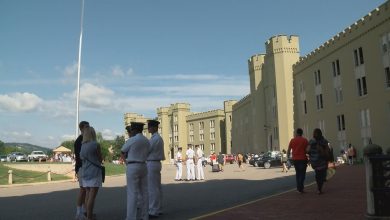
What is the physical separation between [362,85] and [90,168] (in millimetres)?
34050

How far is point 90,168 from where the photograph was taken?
28.5 ft

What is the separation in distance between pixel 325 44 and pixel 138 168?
133 feet

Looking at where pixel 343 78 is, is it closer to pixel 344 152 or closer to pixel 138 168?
pixel 344 152

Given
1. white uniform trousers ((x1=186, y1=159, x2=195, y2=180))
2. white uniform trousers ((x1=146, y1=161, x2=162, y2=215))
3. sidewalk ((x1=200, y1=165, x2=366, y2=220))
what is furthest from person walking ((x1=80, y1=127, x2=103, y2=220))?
white uniform trousers ((x1=186, y1=159, x2=195, y2=180))

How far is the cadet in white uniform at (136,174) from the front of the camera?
27.0 ft

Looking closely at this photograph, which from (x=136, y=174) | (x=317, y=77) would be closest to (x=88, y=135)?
(x=136, y=174)

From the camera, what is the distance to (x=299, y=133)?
12820 millimetres

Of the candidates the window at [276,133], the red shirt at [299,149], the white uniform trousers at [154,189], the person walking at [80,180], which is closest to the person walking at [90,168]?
the person walking at [80,180]

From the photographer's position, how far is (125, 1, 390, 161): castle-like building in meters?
35.4

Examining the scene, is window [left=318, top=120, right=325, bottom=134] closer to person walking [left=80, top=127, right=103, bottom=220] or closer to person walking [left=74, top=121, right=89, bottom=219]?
person walking [left=74, top=121, right=89, bottom=219]

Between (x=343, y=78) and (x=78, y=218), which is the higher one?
(x=343, y=78)

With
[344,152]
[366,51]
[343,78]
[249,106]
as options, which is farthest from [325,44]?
[249,106]

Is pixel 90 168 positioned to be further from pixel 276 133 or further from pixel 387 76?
pixel 276 133

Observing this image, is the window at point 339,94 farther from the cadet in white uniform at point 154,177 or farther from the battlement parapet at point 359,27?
the cadet in white uniform at point 154,177
